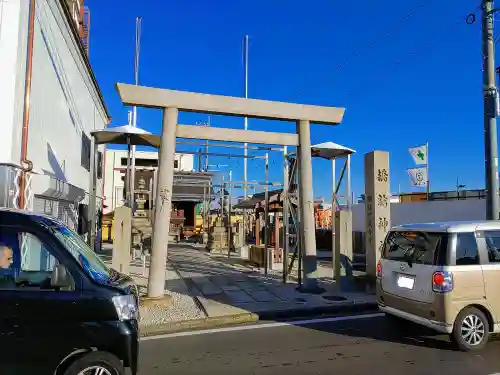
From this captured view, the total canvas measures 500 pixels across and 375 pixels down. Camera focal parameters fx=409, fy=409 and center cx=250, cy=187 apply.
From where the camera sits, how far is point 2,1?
7426 millimetres

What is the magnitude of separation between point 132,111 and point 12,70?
12792mm

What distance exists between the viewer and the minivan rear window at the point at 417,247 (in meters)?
5.69

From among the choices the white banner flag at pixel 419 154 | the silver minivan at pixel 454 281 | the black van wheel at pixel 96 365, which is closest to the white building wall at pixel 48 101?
the black van wheel at pixel 96 365

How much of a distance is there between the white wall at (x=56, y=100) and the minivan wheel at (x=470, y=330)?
8.10 meters

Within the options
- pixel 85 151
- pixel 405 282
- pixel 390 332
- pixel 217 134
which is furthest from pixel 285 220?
pixel 85 151

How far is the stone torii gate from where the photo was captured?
855 cm

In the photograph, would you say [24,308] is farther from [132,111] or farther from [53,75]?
[132,111]

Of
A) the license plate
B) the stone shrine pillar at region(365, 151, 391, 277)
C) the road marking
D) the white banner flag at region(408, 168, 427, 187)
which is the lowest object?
the road marking

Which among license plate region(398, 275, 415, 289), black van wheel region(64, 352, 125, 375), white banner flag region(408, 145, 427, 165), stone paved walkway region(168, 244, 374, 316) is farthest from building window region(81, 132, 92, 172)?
white banner flag region(408, 145, 427, 165)

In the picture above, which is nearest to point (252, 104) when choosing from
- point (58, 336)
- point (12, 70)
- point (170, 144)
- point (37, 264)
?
point (170, 144)

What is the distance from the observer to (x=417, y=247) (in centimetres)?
607

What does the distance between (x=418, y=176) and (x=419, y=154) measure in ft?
Answer: 3.89

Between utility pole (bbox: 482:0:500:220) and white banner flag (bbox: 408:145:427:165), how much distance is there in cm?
1117

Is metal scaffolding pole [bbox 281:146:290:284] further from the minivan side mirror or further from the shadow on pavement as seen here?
the minivan side mirror
